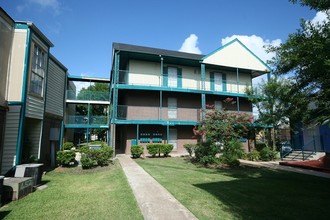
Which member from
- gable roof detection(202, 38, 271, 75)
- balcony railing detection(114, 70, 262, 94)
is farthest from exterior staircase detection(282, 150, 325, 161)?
gable roof detection(202, 38, 271, 75)

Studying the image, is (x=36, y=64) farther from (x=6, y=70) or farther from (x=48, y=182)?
(x=48, y=182)

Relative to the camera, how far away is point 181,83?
2088 cm

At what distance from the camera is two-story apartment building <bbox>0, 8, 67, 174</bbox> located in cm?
873

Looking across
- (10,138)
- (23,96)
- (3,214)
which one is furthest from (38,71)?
(3,214)

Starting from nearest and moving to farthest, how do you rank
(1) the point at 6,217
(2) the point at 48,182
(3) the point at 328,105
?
(1) the point at 6,217, (3) the point at 328,105, (2) the point at 48,182

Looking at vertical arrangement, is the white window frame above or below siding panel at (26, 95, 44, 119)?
above

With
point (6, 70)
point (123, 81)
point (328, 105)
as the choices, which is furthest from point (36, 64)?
point (328, 105)

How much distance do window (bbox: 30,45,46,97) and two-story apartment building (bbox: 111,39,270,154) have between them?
6.56 m

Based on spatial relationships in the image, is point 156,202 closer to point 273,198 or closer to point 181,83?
point 273,198

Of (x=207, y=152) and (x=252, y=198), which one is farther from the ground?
(x=207, y=152)

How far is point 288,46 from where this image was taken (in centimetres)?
629

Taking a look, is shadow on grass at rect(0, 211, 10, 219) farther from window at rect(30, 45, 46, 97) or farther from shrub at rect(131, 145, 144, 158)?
shrub at rect(131, 145, 144, 158)

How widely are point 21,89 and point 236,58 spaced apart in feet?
62.2

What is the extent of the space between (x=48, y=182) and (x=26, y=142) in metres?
3.56
